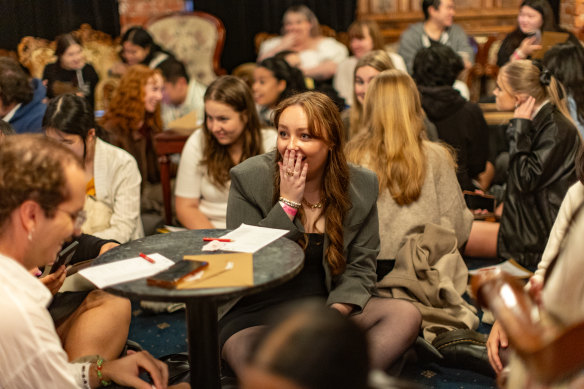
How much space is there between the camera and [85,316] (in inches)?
88.6

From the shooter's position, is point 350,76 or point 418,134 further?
point 350,76

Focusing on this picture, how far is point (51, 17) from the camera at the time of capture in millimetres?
6137

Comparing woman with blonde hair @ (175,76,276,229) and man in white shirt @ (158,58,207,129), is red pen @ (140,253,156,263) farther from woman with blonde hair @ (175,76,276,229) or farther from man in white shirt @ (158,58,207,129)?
man in white shirt @ (158,58,207,129)

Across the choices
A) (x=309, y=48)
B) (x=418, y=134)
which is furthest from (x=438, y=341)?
(x=309, y=48)

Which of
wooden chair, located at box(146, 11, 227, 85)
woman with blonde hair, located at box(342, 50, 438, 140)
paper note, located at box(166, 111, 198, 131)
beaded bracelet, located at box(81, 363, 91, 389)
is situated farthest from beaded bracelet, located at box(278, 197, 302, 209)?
wooden chair, located at box(146, 11, 227, 85)

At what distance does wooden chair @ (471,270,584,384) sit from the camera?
45.8 inches

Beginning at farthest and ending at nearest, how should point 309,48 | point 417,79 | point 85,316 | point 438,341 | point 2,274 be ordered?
point 309,48 → point 417,79 → point 438,341 → point 85,316 → point 2,274

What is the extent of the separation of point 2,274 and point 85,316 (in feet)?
3.02

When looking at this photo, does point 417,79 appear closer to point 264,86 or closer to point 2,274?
point 264,86

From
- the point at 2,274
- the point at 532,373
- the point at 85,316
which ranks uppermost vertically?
the point at 2,274

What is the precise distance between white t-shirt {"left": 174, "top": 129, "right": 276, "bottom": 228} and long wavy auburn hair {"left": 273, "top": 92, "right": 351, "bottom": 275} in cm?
105

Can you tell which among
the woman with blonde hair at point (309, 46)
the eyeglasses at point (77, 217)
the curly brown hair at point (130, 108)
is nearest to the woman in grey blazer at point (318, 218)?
the eyeglasses at point (77, 217)

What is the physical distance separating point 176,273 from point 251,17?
598 centimetres

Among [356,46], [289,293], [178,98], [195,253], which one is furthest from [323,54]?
[195,253]
